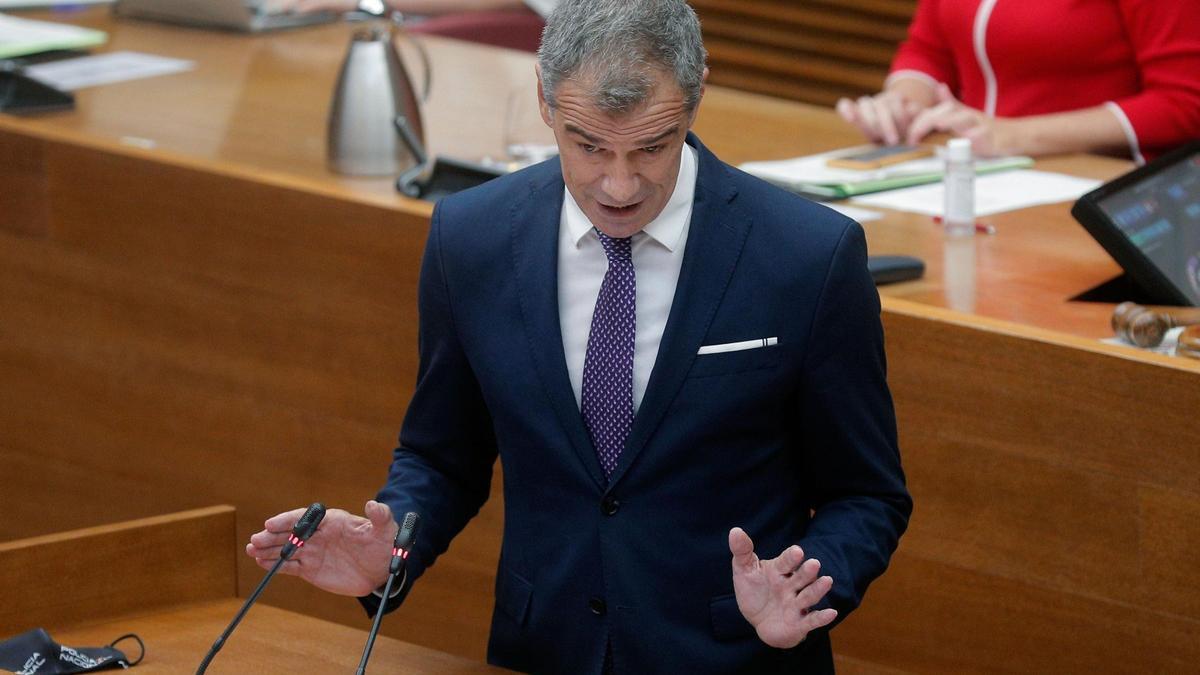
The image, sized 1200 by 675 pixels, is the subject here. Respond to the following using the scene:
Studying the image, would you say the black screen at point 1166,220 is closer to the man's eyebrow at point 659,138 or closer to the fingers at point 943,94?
the fingers at point 943,94

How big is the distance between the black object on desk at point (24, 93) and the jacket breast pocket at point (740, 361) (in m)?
2.26

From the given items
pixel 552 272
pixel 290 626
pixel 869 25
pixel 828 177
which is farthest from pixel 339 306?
pixel 869 25

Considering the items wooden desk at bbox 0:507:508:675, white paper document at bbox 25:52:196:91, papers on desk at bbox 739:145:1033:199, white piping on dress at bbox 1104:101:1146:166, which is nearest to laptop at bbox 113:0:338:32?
white paper document at bbox 25:52:196:91

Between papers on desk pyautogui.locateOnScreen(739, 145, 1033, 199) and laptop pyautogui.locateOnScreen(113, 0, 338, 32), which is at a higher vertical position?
papers on desk pyautogui.locateOnScreen(739, 145, 1033, 199)

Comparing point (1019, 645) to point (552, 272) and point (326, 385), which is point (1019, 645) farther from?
point (326, 385)

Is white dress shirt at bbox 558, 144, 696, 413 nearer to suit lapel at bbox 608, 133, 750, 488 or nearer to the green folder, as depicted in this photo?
suit lapel at bbox 608, 133, 750, 488

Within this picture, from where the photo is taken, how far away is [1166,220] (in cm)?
273

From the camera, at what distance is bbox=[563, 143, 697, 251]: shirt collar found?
6.03ft

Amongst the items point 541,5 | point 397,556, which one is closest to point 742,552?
point 397,556

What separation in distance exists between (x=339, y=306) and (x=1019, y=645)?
1.31 metres

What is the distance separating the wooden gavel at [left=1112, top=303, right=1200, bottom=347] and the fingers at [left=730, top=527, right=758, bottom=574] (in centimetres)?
97

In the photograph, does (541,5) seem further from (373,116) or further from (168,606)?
(168,606)

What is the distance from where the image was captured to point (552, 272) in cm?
187

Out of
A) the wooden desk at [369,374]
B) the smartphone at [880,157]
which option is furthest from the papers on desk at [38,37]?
the smartphone at [880,157]
